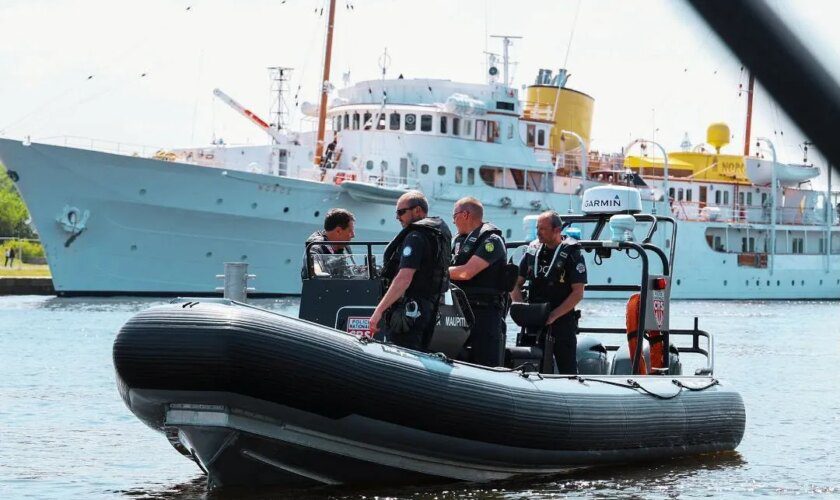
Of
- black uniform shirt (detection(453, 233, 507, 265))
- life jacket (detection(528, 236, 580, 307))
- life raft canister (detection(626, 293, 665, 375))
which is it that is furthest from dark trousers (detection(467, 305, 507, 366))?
life raft canister (detection(626, 293, 665, 375))

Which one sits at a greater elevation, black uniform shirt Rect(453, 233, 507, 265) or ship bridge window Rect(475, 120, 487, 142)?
ship bridge window Rect(475, 120, 487, 142)

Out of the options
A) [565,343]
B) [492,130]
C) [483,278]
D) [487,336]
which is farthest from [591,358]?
[492,130]

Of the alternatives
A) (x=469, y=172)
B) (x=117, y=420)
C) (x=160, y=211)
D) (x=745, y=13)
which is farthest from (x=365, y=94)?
(x=745, y=13)

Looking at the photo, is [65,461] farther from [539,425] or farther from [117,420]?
[539,425]

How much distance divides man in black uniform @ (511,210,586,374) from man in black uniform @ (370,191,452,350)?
150 centimetres

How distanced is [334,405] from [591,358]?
3541 millimetres

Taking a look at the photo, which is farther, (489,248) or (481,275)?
(481,275)

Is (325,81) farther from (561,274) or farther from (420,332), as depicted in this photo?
(420,332)

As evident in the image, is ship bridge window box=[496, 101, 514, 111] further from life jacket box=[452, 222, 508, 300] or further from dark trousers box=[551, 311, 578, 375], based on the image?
life jacket box=[452, 222, 508, 300]

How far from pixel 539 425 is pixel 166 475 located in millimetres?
2780

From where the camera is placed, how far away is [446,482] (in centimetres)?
748

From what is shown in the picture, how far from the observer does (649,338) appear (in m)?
9.52

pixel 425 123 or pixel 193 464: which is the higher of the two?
pixel 425 123

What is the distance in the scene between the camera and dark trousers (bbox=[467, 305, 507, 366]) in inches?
305
